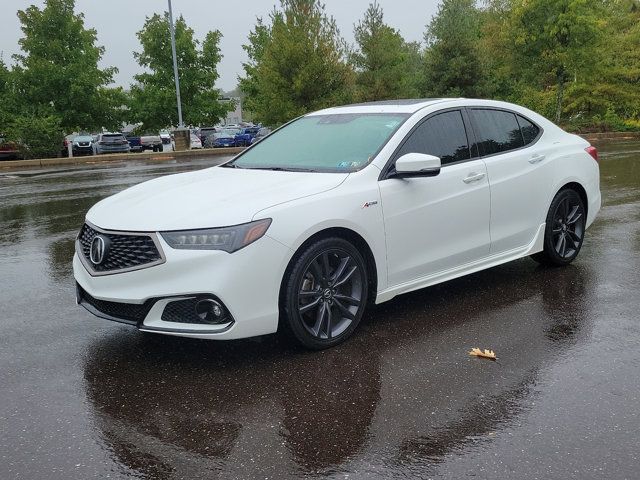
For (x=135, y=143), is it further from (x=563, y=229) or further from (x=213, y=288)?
(x=213, y=288)

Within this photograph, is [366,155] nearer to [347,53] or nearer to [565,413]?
[565,413]

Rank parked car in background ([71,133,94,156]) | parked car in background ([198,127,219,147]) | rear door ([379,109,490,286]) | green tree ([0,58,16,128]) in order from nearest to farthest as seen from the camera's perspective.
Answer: rear door ([379,109,490,286]) → green tree ([0,58,16,128]) → parked car in background ([71,133,94,156]) → parked car in background ([198,127,219,147])

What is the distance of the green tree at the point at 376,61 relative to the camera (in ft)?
99.9

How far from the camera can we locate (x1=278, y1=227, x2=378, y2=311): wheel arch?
423 cm

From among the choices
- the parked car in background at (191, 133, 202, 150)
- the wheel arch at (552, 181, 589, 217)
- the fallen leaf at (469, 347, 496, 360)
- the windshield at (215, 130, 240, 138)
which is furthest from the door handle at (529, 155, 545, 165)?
the parked car in background at (191, 133, 202, 150)

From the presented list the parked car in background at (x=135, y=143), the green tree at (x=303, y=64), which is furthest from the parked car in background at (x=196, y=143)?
the green tree at (x=303, y=64)

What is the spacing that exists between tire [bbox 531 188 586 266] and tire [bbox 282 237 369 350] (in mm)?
2332

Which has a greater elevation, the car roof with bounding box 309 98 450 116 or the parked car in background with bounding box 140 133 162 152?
the parked car in background with bounding box 140 133 162 152

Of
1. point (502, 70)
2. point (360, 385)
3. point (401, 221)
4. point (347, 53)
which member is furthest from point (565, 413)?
point (502, 70)

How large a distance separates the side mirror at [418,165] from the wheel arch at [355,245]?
1.91 ft

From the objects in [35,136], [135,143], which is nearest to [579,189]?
[35,136]

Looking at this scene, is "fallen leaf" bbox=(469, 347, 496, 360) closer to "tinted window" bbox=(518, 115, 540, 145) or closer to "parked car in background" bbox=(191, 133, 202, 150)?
"tinted window" bbox=(518, 115, 540, 145)

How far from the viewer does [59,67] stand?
114 ft

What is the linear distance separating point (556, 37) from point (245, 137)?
63.2 ft
